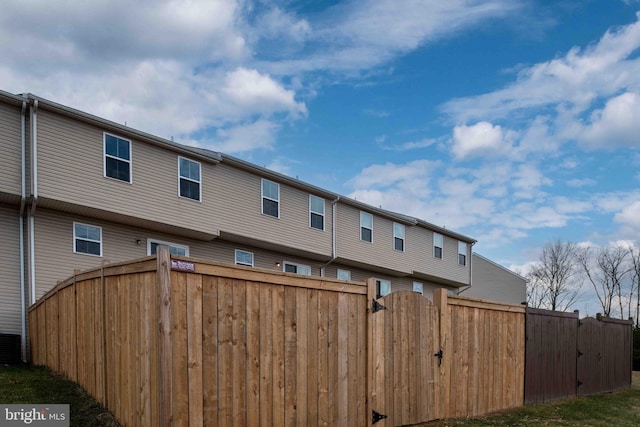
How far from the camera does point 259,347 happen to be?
5.74m

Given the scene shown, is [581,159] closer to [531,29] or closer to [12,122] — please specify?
[531,29]

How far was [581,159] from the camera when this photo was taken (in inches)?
721

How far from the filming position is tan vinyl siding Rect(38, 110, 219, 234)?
12.4 m

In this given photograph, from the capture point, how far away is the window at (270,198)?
57.7ft

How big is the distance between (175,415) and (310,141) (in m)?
13.8

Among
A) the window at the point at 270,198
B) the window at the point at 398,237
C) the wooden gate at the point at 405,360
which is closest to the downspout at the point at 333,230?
the window at the point at 270,198

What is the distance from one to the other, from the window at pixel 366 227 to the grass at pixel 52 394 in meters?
13.8

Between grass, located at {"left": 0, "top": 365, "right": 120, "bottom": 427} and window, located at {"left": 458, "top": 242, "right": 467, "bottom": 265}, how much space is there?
70.0 ft

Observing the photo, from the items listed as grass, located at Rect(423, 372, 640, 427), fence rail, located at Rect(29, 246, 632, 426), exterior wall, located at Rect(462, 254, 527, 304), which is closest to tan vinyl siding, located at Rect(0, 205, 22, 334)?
fence rail, located at Rect(29, 246, 632, 426)

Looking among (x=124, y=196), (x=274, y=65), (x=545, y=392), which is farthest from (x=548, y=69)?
(x=124, y=196)

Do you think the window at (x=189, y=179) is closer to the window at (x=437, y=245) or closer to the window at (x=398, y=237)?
the window at (x=398, y=237)

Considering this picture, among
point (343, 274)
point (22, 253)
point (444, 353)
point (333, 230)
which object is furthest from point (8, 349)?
point (343, 274)

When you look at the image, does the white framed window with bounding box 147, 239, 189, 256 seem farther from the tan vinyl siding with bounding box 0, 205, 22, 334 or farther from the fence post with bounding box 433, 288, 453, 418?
the fence post with bounding box 433, 288, 453, 418

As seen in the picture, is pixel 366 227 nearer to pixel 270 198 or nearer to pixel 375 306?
pixel 270 198
